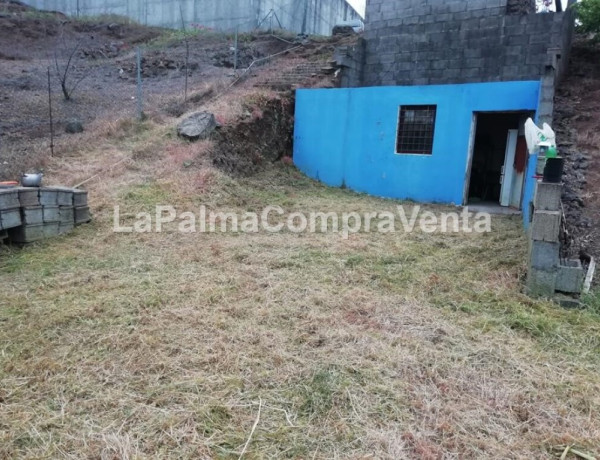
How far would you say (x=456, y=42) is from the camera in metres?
9.44

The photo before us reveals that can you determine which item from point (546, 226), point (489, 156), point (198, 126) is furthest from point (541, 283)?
point (489, 156)

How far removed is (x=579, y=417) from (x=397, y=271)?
2.12 metres

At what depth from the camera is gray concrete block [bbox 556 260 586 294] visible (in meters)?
3.33

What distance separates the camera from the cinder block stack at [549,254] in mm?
3348

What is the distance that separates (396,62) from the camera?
33.5 ft

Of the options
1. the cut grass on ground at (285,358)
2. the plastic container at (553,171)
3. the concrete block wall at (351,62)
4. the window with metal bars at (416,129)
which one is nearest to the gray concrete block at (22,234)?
the cut grass on ground at (285,358)

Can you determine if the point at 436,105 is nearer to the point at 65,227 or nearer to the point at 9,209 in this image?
the point at 65,227

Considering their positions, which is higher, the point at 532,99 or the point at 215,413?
the point at 532,99

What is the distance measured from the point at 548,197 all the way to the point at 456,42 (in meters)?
7.36

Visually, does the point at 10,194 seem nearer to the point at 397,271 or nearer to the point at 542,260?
the point at 397,271

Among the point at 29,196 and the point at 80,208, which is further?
the point at 80,208

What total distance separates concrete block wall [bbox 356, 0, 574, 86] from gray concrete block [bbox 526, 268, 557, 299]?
578cm

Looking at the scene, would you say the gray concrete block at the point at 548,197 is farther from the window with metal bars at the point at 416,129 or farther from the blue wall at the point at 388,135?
the window with metal bars at the point at 416,129

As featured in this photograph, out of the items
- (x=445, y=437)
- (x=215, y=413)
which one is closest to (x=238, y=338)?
(x=215, y=413)
